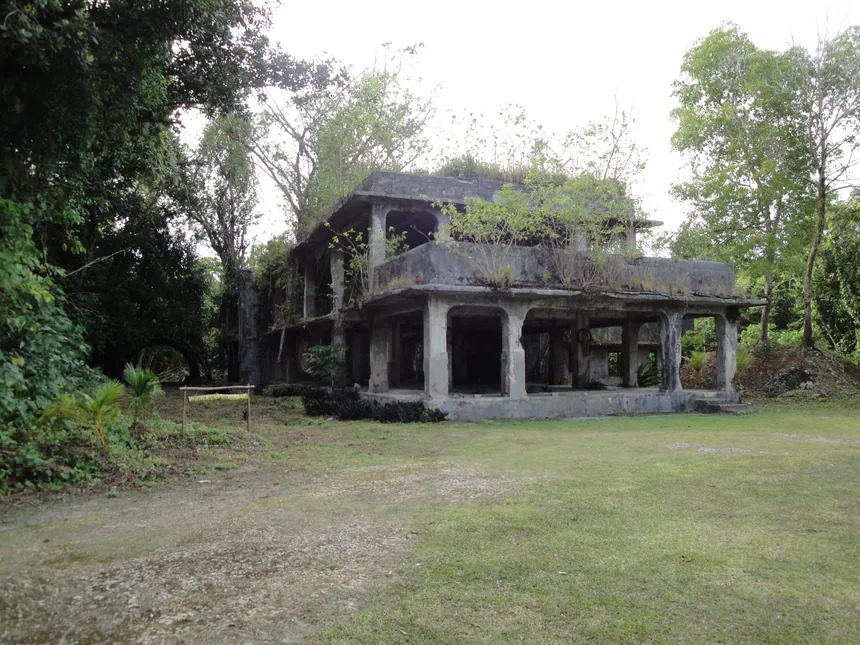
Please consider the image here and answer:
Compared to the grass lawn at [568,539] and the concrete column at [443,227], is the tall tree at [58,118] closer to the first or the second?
the grass lawn at [568,539]

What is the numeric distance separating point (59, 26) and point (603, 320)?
16.4 metres

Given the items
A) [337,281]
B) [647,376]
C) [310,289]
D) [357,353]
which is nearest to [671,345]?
[647,376]

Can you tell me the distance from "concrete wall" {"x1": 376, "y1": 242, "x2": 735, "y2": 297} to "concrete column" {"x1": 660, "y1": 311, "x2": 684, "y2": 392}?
2.33 feet

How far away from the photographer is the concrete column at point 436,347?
43.1ft

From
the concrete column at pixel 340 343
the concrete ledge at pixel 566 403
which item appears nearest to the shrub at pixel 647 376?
the concrete ledge at pixel 566 403

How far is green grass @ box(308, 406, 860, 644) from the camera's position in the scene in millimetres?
3096

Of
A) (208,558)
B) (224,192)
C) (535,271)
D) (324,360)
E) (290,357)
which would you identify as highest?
(224,192)

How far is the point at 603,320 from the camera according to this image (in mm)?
19844

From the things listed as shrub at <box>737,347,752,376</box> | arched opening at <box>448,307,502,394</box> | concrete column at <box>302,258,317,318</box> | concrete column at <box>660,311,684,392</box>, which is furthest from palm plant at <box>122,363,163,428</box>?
shrub at <box>737,347,752,376</box>

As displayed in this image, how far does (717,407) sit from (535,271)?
563 centimetres

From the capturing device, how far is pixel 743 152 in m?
21.2

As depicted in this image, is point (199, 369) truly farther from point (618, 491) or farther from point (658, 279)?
point (618, 491)

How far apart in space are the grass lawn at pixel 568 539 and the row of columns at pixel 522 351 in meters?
4.17

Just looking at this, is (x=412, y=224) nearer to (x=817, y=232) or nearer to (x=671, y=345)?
(x=671, y=345)
